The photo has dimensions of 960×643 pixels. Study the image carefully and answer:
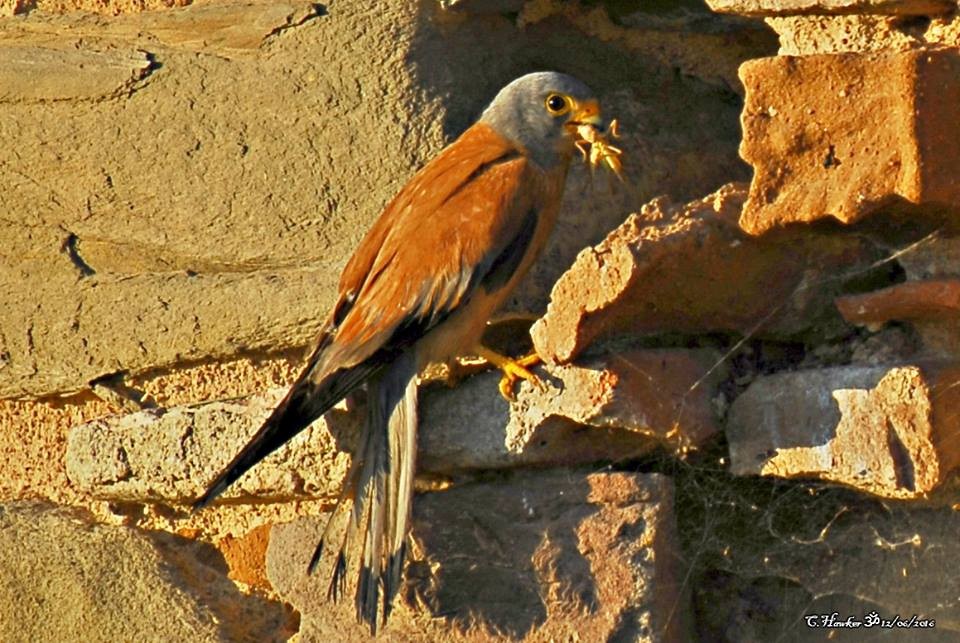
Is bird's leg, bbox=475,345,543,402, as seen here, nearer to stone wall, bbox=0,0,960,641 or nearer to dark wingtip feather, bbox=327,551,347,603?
stone wall, bbox=0,0,960,641

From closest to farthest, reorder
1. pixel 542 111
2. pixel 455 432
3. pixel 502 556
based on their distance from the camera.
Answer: pixel 502 556 < pixel 455 432 < pixel 542 111

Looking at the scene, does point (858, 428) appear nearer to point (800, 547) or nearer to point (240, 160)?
point (800, 547)

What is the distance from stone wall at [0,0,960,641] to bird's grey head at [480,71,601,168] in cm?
4

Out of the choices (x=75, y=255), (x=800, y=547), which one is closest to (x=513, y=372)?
(x=800, y=547)

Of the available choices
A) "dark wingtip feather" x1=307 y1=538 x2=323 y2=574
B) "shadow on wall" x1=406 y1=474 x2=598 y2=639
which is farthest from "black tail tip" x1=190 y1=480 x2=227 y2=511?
"shadow on wall" x1=406 y1=474 x2=598 y2=639

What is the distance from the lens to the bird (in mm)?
2703

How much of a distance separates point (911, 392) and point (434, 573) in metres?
0.78

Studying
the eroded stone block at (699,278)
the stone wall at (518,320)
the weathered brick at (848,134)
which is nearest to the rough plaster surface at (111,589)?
the stone wall at (518,320)

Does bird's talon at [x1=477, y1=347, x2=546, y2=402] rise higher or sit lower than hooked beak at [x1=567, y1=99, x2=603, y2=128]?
lower

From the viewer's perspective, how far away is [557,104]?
127 inches

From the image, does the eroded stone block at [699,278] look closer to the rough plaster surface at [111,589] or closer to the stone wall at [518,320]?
the stone wall at [518,320]

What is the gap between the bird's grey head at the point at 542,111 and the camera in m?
3.13

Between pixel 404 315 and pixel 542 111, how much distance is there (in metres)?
0.58

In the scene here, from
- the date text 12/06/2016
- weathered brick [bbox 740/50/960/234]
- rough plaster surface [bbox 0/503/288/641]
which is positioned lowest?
rough plaster surface [bbox 0/503/288/641]
